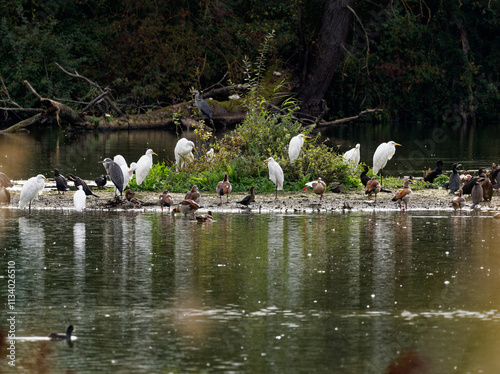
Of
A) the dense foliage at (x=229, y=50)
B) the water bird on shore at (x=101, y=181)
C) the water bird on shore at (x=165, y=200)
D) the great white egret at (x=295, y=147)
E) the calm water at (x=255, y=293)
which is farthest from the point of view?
the dense foliage at (x=229, y=50)

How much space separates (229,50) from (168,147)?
12442 mm

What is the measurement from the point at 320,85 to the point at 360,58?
4.62 meters

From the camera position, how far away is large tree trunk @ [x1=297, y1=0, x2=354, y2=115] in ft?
104

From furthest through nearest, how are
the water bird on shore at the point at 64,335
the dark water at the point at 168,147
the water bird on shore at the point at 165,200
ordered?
the dark water at the point at 168,147
the water bird on shore at the point at 165,200
the water bird on shore at the point at 64,335

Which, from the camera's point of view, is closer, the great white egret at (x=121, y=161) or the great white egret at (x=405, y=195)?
the great white egret at (x=405, y=195)

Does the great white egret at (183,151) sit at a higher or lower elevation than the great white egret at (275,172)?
higher

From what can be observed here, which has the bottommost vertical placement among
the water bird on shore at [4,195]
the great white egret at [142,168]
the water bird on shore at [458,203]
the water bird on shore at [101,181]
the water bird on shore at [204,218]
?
the water bird on shore at [204,218]

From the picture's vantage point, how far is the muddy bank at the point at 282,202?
580 inches

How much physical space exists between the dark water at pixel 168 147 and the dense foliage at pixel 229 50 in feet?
8.87

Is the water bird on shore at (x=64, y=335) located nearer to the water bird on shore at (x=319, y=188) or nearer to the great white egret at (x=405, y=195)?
the great white egret at (x=405, y=195)

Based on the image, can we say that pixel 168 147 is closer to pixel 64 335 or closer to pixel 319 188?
pixel 319 188

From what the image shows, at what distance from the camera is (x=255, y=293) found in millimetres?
→ 9133

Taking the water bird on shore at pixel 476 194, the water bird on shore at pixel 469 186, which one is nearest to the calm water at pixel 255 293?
the water bird on shore at pixel 476 194

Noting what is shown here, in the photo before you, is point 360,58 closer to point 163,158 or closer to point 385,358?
point 163,158
